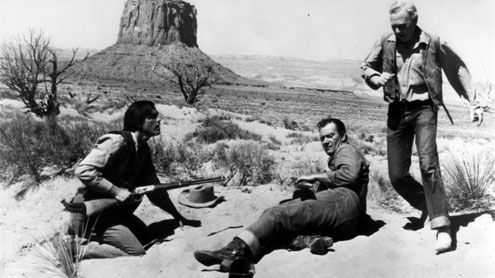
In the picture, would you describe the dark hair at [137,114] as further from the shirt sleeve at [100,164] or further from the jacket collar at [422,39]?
the jacket collar at [422,39]

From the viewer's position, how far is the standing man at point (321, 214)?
3505mm

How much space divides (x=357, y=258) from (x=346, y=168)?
802mm

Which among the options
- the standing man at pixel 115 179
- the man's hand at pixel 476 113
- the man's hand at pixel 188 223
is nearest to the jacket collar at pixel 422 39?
the man's hand at pixel 476 113

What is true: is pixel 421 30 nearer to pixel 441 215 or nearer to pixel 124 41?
pixel 441 215

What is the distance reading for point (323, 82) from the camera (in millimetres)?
146875

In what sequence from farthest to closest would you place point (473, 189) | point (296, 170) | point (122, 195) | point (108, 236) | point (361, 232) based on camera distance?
1. point (296, 170)
2. point (473, 189)
3. point (361, 232)
4. point (108, 236)
5. point (122, 195)

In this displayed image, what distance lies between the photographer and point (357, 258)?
364 centimetres

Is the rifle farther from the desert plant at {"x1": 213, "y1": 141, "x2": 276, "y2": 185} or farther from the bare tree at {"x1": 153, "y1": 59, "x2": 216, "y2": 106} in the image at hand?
the bare tree at {"x1": 153, "y1": 59, "x2": 216, "y2": 106}

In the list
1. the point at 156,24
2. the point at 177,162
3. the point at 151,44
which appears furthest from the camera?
the point at 156,24

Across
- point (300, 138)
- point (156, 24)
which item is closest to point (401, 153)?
point (300, 138)

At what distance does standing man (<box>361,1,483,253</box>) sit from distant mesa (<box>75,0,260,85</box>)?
3273 inches

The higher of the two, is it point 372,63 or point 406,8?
point 406,8

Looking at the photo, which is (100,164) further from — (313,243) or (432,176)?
(432,176)

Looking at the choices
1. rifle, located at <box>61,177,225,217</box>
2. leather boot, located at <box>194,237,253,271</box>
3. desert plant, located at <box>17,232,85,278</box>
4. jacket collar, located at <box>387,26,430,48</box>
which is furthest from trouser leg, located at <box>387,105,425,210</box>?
desert plant, located at <box>17,232,85,278</box>
